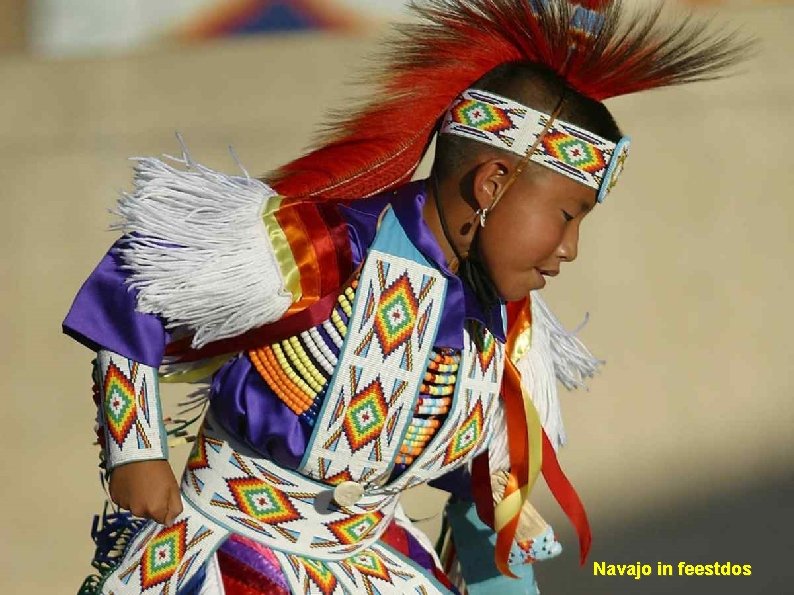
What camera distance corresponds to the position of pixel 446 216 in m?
2.52

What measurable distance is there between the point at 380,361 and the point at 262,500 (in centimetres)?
31

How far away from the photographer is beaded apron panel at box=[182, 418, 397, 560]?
8.16 feet

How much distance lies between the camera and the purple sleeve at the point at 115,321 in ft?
7.66

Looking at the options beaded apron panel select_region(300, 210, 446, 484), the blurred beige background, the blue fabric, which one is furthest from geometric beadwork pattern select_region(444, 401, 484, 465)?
the blurred beige background

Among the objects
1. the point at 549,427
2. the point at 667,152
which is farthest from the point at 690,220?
the point at 549,427

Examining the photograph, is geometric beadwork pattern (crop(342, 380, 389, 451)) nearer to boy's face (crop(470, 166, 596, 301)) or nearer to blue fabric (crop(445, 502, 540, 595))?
boy's face (crop(470, 166, 596, 301))

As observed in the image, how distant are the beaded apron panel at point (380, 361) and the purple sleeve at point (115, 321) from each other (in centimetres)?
30

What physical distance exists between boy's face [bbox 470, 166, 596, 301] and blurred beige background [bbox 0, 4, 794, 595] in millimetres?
1794

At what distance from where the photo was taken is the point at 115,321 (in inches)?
92.4

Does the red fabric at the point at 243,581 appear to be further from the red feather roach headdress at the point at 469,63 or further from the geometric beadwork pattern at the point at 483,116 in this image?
the geometric beadwork pattern at the point at 483,116

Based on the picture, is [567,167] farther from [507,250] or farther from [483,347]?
[483,347]

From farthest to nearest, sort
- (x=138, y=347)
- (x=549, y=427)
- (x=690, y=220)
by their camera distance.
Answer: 1. (x=690, y=220)
2. (x=549, y=427)
3. (x=138, y=347)

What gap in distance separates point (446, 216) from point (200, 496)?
616 millimetres

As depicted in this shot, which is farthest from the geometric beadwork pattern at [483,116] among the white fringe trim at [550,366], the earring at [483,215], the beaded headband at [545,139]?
the white fringe trim at [550,366]
